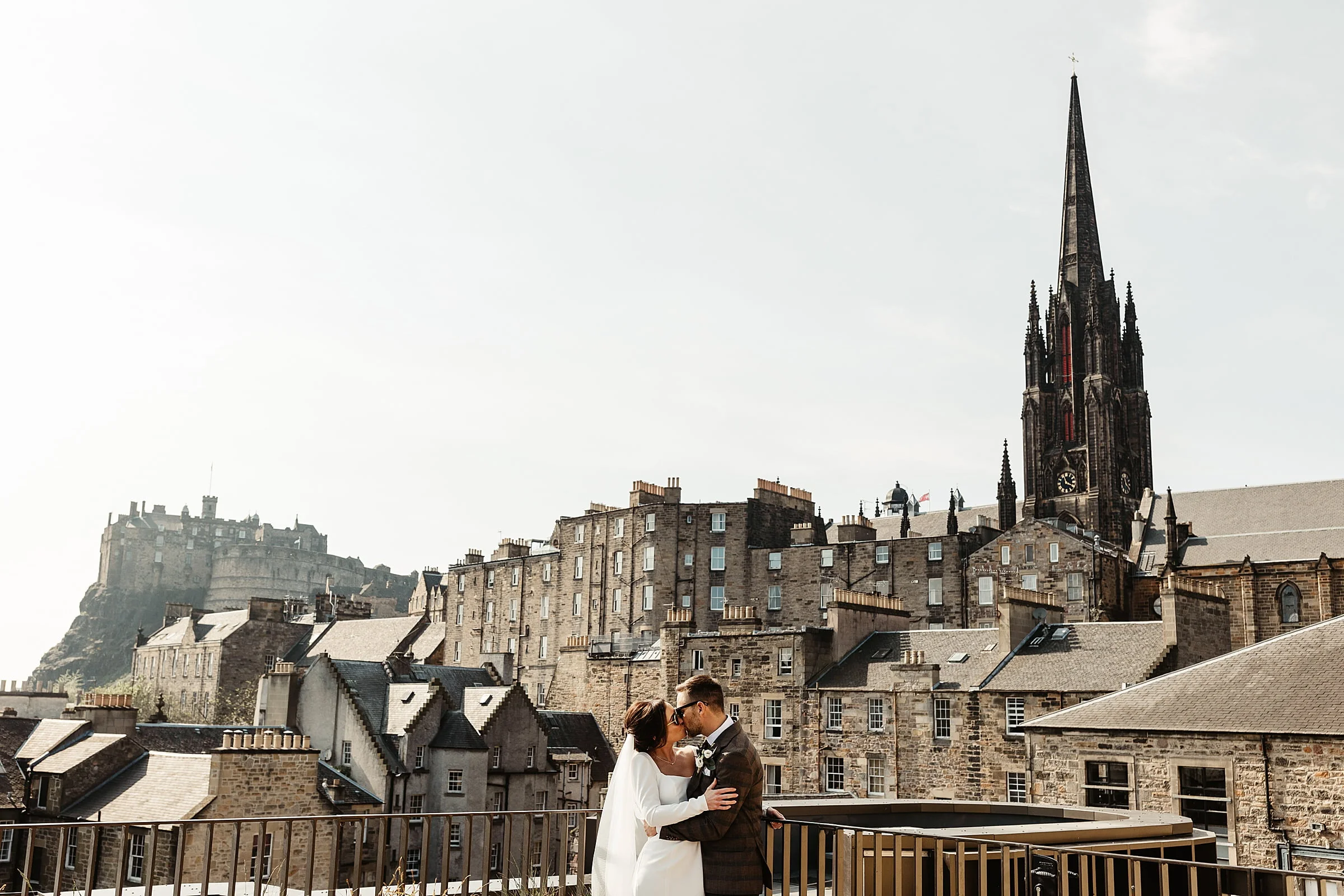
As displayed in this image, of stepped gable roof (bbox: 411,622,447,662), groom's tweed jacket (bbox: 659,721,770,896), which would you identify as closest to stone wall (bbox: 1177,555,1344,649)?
stepped gable roof (bbox: 411,622,447,662)

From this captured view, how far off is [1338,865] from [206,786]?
26144 millimetres

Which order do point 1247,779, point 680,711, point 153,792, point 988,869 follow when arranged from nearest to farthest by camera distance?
point 680,711 → point 988,869 → point 1247,779 → point 153,792

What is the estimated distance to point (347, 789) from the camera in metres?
39.4

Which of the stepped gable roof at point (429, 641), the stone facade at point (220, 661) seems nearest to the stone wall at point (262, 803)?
the stepped gable roof at point (429, 641)

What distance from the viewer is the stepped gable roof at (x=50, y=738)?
35812 millimetres

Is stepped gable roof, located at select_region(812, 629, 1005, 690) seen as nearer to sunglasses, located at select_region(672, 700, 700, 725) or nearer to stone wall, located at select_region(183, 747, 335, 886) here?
stone wall, located at select_region(183, 747, 335, 886)

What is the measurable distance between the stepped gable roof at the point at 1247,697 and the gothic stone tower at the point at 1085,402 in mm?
57161

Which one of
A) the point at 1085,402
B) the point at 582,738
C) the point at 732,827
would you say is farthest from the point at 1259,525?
the point at 732,827

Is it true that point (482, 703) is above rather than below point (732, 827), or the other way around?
below

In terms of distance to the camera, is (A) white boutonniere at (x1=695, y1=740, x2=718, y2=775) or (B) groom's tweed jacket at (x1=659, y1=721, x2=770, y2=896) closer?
(B) groom's tweed jacket at (x1=659, y1=721, x2=770, y2=896)

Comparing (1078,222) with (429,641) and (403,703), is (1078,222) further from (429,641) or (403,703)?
(403,703)

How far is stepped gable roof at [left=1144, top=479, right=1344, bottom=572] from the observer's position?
206 ft

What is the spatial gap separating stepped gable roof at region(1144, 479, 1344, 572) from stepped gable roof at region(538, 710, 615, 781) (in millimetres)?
33644

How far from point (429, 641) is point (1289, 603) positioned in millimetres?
55855
